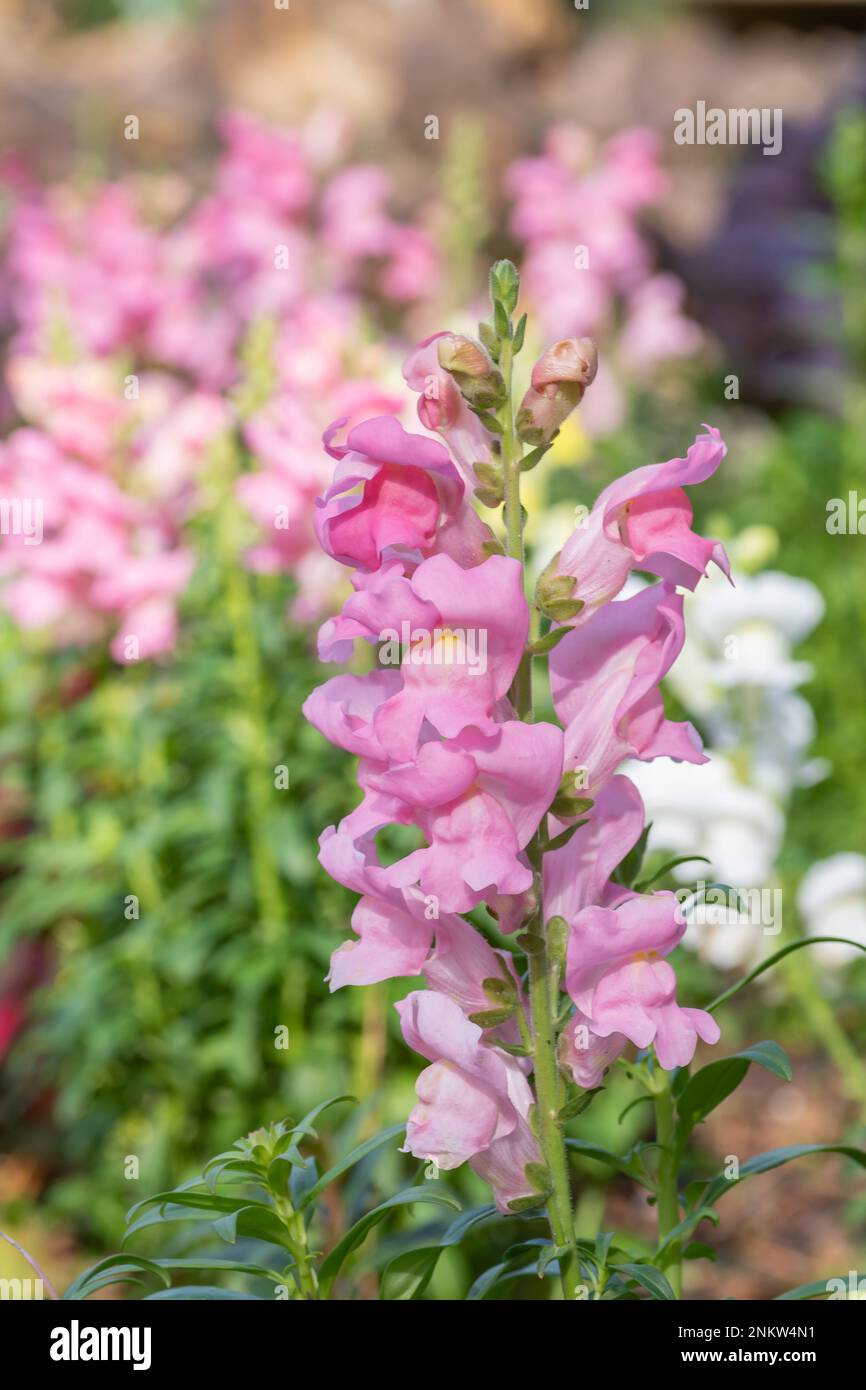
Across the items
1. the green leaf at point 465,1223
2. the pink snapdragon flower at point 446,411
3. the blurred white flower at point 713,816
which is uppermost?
the pink snapdragon flower at point 446,411

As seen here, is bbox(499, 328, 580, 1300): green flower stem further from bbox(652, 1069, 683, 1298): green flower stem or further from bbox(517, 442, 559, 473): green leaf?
bbox(652, 1069, 683, 1298): green flower stem

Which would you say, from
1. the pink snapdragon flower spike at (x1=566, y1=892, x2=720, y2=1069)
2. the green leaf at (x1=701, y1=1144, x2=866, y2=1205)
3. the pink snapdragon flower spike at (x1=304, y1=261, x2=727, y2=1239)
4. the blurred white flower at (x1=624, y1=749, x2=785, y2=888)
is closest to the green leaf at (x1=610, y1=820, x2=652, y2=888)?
the pink snapdragon flower spike at (x1=304, y1=261, x2=727, y2=1239)

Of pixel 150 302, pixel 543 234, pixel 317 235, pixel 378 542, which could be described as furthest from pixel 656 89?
pixel 378 542

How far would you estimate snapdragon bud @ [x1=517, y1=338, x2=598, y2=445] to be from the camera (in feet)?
3.54

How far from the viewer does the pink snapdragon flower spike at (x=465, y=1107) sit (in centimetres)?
108

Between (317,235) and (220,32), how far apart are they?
17.1 feet

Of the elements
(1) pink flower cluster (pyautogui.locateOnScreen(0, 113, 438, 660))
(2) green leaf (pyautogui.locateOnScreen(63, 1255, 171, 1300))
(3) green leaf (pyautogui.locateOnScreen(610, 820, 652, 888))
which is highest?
(1) pink flower cluster (pyautogui.locateOnScreen(0, 113, 438, 660))

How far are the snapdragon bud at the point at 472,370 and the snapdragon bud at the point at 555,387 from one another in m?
0.02

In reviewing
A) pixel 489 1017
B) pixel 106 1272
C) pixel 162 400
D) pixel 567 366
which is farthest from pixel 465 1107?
pixel 162 400

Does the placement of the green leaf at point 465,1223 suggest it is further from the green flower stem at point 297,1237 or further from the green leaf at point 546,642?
the green leaf at point 546,642

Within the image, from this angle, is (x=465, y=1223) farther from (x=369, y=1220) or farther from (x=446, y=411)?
(x=446, y=411)

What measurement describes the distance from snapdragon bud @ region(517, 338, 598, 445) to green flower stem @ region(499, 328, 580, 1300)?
0.01 m

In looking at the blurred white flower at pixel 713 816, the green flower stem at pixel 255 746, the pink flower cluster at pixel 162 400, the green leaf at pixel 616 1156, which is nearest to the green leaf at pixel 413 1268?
the green leaf at pixel 616 1156
